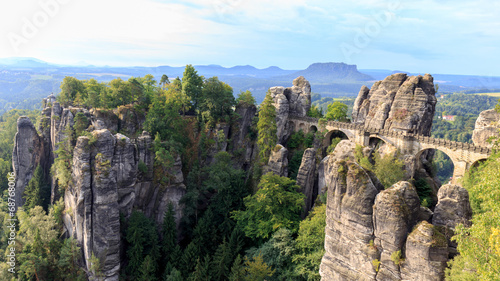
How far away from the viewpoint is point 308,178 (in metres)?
38.8

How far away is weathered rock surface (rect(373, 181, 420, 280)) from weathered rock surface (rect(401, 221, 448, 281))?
1.81ft

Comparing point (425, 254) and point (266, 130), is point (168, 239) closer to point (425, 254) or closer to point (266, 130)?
point (266, 130)

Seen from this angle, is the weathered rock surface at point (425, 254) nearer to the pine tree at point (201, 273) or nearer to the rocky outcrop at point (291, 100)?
the pine tree at point (201, 273)

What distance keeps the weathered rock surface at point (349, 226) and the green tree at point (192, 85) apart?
34054 mm

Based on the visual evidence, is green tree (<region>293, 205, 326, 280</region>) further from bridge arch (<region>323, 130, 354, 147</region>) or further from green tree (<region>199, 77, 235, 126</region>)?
green tree (<region>199, 77, 235, 126</region>)

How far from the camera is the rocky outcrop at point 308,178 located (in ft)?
126

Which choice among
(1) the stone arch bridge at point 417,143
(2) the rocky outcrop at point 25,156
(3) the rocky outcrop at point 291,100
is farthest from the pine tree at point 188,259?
(2) the rocky outcrop at point 25,156

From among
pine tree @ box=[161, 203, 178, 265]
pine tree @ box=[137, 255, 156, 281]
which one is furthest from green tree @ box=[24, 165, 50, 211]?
pine tree @ box=[137, 255, 156, 281]

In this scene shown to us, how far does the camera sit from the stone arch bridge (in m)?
39.4

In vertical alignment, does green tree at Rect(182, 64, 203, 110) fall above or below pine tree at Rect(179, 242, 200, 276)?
above

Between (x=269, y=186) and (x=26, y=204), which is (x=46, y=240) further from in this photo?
(x=269, y=186)

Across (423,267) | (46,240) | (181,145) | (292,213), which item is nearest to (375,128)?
(292,213)

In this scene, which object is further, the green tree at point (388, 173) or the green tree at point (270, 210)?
the green tree at point (388, 173)

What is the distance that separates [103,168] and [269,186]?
17566mm
